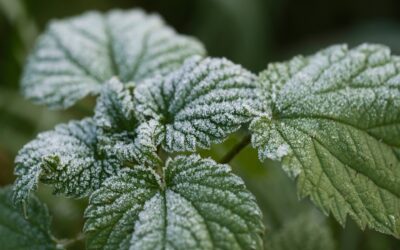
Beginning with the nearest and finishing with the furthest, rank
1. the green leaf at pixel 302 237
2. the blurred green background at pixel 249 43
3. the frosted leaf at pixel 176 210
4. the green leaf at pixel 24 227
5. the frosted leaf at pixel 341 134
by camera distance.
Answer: the frosted leaf at pixel 176 210
the frosted leaf at pixel 341 134
the green leaf at pixel 24 227
the green leaf at pixel 302 237
the blurred green background at pixel 249 43

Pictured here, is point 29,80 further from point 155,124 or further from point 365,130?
point 365,130

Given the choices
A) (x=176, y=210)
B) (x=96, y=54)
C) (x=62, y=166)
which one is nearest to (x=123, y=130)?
(x=62, y=166)

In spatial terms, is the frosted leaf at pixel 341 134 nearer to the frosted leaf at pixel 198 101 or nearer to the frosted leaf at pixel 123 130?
the frosted leaf at pixel 198 101

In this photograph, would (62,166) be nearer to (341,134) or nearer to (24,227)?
(24,227)

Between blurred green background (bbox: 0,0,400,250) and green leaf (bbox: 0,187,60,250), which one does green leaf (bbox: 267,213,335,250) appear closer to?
blurred green background (bbox: 0,0,400,250)

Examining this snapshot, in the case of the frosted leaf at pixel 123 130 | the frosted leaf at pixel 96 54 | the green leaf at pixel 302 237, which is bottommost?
the green leaf at pixel 302 237

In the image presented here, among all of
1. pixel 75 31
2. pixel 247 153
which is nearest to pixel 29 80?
pixel 75 31

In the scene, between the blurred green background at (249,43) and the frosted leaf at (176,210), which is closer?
the frosted leaf at (176,210)

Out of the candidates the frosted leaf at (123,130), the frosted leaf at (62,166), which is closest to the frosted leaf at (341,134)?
the frosted leaf at (123,130)
